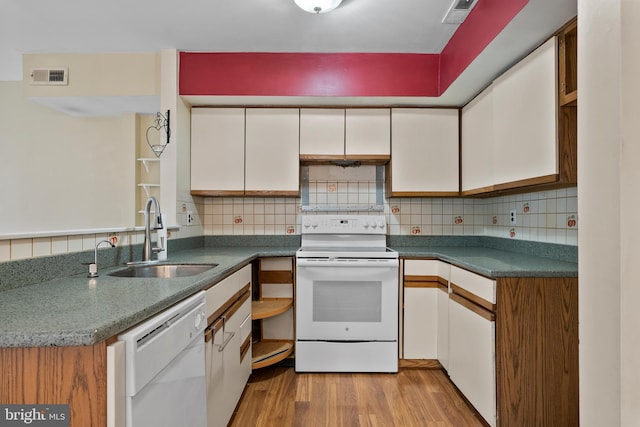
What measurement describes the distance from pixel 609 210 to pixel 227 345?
1.55 metres

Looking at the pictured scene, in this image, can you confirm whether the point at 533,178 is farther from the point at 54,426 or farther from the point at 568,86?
the point at 54,426

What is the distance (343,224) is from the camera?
8.70 ft

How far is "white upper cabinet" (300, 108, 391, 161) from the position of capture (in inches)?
101

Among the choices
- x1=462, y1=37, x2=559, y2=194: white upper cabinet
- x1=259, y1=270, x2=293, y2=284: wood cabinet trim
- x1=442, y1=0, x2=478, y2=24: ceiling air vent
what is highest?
x1=442, y1=0, x2=478, y2=24: ceiling air vent

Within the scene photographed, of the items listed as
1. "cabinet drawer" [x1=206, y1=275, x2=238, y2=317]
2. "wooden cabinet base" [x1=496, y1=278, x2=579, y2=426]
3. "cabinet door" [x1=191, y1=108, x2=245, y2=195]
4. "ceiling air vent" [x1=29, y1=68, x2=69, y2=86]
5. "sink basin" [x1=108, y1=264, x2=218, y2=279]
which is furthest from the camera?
"cabinet door" [x1=191, y1=108, x2=245, y2=195]

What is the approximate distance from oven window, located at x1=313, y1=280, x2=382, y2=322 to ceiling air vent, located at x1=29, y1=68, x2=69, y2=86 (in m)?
2.33

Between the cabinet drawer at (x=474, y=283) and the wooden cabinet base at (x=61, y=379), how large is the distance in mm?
1554

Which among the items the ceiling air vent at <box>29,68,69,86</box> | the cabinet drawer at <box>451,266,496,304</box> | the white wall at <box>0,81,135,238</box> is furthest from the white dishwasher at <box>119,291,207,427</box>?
the white wall at <box>0,81,135,238</box>

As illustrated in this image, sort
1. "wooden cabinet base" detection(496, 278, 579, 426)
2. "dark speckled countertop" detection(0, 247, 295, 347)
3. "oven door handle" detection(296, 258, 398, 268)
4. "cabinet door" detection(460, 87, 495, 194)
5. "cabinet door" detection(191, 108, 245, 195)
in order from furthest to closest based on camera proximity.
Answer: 1. "cabinet door" detection(191, 108, 245, 195)
2. "oven door handle" detection(296, 258, 398, 268)
3. "cabinet door" detection(460, 87, 495, 194)
4. "wooden cabinet base" detection(496, 278, 579, 426)
5. "dark speckled countertop" detection(0, 247, 295, 347)

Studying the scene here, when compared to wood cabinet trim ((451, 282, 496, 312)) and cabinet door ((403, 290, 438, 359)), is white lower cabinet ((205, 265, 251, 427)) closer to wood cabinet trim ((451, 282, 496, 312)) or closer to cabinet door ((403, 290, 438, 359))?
cabinet door ((403, 290, 438, 359))

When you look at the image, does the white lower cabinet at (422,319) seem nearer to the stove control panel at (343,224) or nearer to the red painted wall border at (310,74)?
the stove control panel at (343,224)

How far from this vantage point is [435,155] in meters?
2.58

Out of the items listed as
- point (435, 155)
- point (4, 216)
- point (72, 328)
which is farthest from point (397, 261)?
point (4, 216)

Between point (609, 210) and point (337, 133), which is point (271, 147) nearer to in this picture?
point (337, 133)
